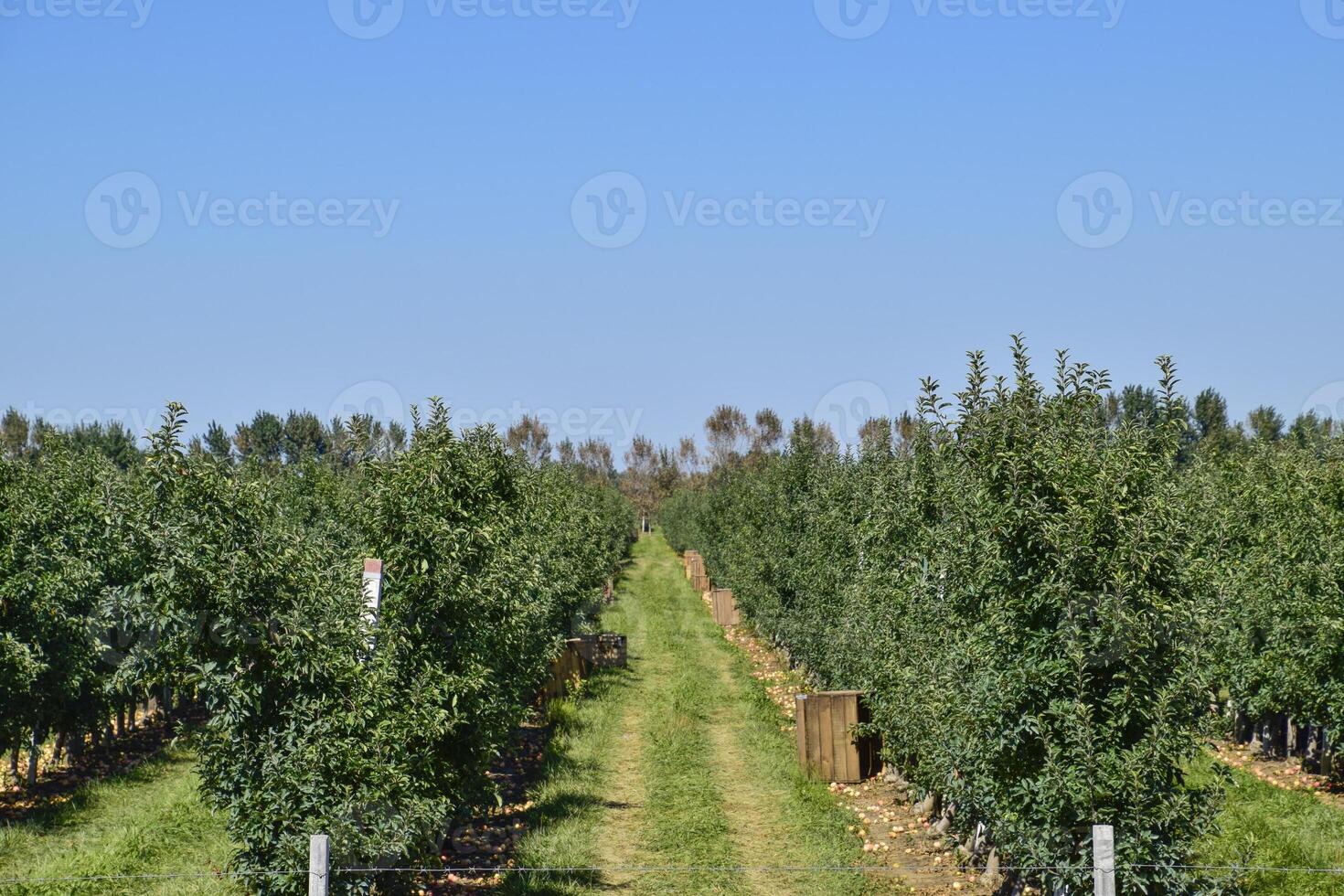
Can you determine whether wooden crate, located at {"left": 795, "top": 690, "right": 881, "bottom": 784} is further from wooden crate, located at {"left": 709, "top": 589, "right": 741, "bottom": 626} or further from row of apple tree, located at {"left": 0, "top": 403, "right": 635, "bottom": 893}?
wooden crate, located at {"left": 709, "top": 589, "right": 741, "bottom": 626}

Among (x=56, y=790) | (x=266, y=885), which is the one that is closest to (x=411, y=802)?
(x=266, y=885)

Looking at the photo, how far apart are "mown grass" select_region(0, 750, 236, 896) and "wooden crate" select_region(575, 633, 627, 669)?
12.4m

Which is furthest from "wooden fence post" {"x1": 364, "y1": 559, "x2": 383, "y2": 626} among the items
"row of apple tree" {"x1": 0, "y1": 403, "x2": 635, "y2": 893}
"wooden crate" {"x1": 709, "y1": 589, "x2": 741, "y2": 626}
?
"wooden crate" {"x1": 709, "y1": 589, "x2": 741, "y2": 626}

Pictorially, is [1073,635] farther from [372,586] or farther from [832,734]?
[832,734]

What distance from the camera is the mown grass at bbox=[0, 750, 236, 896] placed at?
1321 cm

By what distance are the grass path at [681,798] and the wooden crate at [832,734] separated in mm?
455

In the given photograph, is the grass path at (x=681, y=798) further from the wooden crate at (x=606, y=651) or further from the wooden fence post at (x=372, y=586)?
the wooden fence post at (x=372, y=586)

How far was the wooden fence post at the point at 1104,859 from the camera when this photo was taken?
8282 millimetres

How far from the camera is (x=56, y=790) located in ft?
63.6

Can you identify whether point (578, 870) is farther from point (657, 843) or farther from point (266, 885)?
point (266, 885)

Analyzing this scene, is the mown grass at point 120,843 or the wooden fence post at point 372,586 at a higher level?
the wooden fence post at point 372,586

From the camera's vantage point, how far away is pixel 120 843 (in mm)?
14945

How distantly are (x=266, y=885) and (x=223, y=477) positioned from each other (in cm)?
371

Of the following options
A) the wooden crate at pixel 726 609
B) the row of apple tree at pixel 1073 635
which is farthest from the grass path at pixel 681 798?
the wooden crate at pixel 726 609
